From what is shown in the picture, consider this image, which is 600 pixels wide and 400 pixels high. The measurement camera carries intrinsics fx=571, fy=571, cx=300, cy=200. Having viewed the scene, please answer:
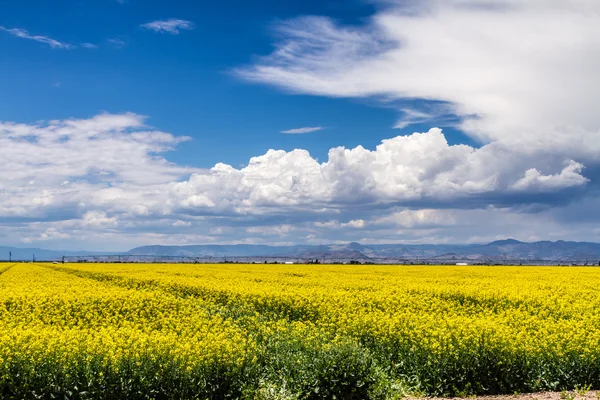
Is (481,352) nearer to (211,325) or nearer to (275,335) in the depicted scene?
(275,335)

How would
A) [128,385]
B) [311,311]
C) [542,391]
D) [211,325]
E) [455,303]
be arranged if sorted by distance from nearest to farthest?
1. [128,385]
2. [542,391]
3. [211,325]
4. [311,311]
5. [455,303]

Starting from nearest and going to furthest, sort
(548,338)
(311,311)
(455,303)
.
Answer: (548,338), (311,311), (455,303)

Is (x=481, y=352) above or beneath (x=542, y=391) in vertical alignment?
above

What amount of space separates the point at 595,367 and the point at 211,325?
461 inches

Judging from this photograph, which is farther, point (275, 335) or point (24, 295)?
point (24, 295)

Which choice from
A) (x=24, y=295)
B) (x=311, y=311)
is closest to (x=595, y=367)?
(x=311, y=311)

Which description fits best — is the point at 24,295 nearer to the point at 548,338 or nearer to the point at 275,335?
the point at 275,335

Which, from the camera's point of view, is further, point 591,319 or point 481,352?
point 591,319

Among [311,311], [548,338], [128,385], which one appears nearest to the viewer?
[128,385]

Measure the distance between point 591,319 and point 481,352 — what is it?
7.78 meters

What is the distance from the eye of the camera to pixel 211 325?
19500mm

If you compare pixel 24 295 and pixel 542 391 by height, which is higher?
pixel 24 295

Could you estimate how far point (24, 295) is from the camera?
25.9 m

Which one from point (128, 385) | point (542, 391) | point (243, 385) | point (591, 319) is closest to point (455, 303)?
point (591, 319)
